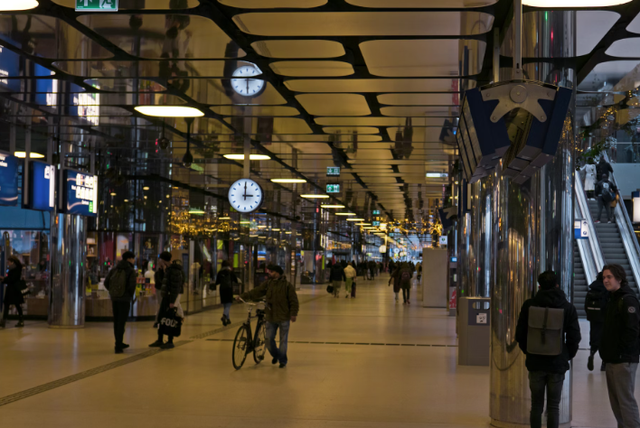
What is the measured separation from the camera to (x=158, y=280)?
16141 millimetres

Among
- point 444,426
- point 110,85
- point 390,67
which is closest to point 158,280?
point 110,85

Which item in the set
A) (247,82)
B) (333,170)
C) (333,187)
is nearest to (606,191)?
(333,187)

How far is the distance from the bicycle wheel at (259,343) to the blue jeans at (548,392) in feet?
19.3

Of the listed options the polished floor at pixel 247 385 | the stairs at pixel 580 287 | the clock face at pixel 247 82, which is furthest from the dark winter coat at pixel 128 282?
the stairs at pixel 580 287

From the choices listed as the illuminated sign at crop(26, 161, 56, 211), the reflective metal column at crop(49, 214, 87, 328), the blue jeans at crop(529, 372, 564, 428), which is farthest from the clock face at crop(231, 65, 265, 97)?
the reflective metal column at crop(49, 214, 87, 328)

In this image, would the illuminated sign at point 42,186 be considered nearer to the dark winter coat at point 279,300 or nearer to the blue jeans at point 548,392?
the dark winter coat at point 279,300

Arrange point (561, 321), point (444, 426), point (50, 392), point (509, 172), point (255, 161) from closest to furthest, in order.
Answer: point (561, 321) → point (509, 172) → point (444, 426) → point (50, 392) → point (255, 161)

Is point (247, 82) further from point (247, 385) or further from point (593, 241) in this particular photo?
point (593, 241)

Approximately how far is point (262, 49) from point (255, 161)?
12402 millimetres

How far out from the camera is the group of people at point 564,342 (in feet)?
22.1

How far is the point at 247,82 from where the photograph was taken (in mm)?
11039

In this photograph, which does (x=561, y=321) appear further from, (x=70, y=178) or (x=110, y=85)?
(x=70, y=178)

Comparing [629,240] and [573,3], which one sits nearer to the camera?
[573,3]

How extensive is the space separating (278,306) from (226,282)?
8414 millimetres
